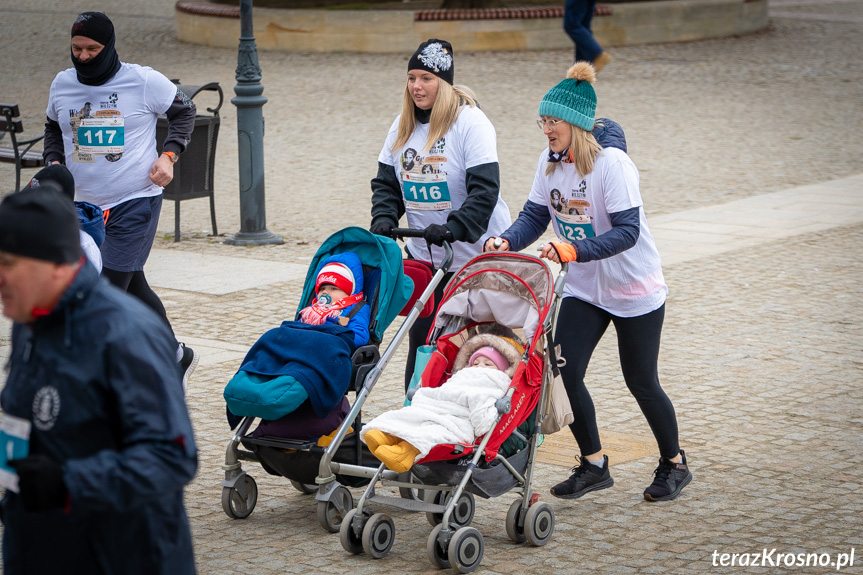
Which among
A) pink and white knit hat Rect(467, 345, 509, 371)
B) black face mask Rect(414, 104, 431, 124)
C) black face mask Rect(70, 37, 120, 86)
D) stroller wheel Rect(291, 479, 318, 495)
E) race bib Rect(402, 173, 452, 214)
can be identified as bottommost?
stroller wheel Rect(291, 479, 318, 495)

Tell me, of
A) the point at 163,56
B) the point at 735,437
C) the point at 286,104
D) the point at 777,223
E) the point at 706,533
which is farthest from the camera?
the point at 163,56

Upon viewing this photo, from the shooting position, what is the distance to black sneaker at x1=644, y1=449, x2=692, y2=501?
A: 5.30 m

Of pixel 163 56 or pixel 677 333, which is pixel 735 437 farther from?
pixel 163 56

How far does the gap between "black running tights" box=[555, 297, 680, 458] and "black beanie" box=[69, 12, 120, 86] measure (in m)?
2.70

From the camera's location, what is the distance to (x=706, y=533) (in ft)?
16.1

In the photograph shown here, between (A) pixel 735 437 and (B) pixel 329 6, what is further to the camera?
(B) pixel 329 6

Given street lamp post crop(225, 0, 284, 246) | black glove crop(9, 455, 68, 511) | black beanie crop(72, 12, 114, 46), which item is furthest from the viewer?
street lamp post crop(225, 0, 284, 246)

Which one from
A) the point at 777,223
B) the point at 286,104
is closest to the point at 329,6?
the point at 286,104

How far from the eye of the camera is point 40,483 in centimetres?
247

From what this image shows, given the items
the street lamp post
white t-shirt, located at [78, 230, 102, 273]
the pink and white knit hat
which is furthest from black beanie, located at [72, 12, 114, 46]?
the street lamp post

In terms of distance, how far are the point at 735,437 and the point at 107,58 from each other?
376 cm

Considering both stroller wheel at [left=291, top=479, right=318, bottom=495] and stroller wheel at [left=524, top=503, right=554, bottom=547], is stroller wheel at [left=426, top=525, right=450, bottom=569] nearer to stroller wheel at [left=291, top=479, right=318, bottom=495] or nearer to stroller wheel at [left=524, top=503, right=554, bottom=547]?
stroller wheel at [left=524, top=503, right=554, bottom=547]

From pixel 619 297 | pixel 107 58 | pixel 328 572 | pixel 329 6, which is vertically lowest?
pixel 328 572

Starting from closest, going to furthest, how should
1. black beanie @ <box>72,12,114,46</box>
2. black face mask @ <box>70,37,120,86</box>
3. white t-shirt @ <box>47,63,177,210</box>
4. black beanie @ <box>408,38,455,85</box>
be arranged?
1. black beanie @ <box>408,38,455,85</box>
2. black beanie @ <box>72,12,114,46</box>
3. black face mask @ <box>70,37,120,86</box>
4. white t-shirt @ <box>47,63,177,210</box>
